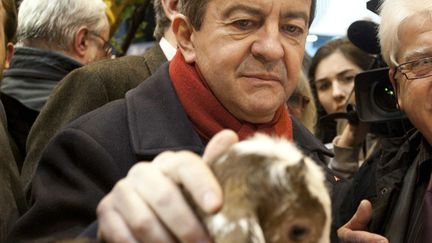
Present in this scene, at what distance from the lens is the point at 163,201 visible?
3.65ft

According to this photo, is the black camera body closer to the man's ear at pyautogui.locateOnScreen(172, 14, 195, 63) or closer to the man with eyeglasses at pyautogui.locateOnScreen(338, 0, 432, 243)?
the man with eyeglasses at pyautogui.locateOnScreen(338, 0, 432, 243)

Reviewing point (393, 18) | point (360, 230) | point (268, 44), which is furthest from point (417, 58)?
point (268, 44)

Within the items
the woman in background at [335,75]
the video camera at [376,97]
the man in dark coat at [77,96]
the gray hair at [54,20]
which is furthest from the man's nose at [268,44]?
the woman in background at [335,75]

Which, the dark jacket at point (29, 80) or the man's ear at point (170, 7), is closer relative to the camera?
the man's ear at point (170, 7)

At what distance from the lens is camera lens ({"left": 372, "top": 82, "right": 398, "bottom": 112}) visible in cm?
294

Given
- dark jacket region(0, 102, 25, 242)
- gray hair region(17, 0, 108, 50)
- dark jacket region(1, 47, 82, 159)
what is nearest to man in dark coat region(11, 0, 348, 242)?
dark jacket region(0, 102, 25, 242)

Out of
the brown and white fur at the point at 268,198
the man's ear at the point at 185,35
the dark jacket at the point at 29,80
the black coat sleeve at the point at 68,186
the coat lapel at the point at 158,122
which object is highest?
the brown and white fur at the point at 268,198

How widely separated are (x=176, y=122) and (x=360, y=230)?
89 centimetres

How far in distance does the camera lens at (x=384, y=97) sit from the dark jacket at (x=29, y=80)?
1558mm

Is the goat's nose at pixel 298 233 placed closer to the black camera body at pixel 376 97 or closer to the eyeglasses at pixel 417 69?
the eyeglasses at pixel 417 69

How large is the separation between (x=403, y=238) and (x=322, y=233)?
1409 mm

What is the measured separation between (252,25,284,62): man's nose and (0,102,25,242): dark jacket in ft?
2.52

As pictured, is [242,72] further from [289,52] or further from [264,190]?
[264,190]

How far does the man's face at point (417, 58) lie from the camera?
2.40 m
